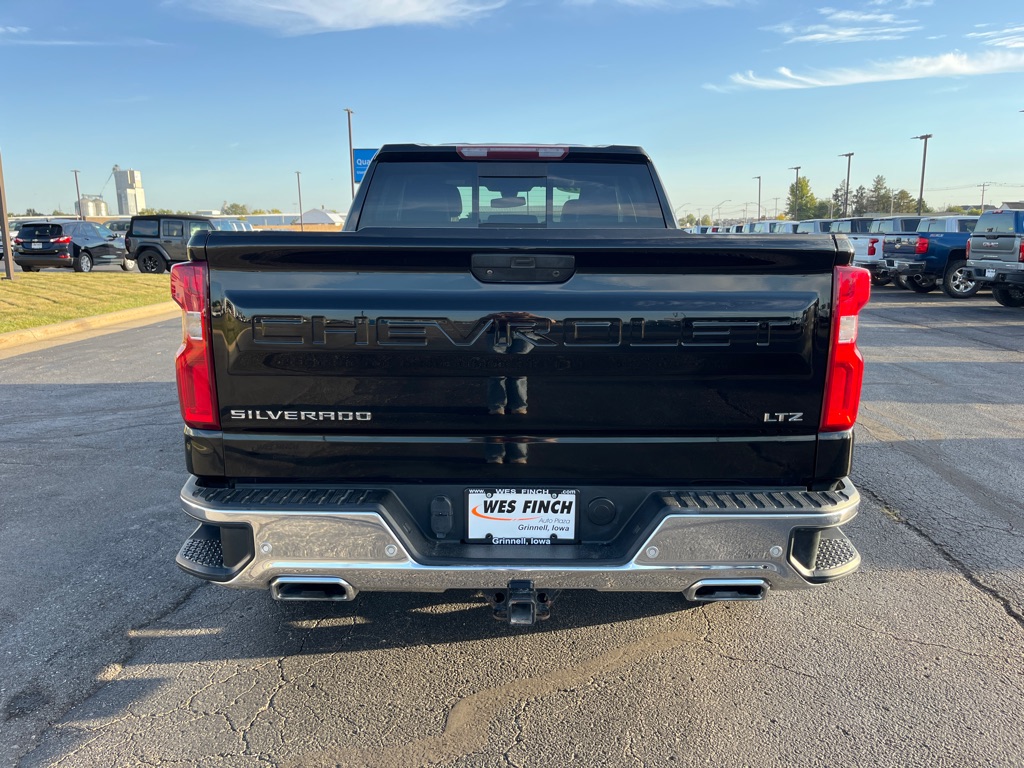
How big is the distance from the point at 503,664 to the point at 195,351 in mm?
1709

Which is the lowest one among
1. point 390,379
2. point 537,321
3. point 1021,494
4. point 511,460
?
point 1021,494

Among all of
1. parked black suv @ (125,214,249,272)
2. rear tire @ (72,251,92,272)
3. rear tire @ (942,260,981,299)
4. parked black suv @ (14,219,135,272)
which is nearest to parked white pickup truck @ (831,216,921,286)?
rear tire @ (942,260,981,299)

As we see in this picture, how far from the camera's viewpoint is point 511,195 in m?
4.30

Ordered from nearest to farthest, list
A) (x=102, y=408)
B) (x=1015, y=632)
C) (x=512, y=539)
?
(x=512, y=539), (x=1015, y=632), (x=102, y=408)

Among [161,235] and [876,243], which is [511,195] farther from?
[161,235]

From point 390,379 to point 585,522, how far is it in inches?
34.1

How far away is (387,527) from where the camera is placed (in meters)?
2.53

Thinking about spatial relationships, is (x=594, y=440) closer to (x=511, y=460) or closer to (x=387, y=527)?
(x=511, y=460)

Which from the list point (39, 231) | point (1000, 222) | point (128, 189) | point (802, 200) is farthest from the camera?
point (128, 189)

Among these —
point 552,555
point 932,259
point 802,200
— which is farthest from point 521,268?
point 802,200

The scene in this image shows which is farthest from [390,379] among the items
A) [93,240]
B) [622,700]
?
[93,240]

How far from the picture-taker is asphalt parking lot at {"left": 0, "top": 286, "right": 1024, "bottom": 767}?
2.56 metres

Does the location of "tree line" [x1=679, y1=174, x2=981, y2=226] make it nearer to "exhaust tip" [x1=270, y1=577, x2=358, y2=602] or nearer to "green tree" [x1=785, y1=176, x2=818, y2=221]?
"green tree" [x1=785, y1=176, x2=818, y2=221]

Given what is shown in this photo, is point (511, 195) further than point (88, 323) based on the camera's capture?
No
